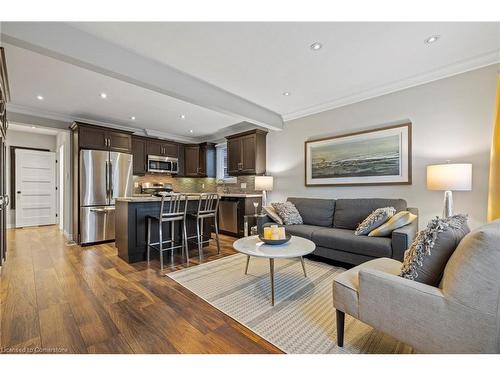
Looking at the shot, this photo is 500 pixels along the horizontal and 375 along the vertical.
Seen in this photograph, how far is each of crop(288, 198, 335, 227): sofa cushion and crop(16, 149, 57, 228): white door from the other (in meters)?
6.96

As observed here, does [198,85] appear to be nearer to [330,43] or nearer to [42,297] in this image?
[330,43]

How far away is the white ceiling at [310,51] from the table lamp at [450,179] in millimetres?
1254

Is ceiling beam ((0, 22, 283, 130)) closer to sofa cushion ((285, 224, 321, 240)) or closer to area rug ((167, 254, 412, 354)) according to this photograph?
sofa cushion ((285, 224, 321, 240))

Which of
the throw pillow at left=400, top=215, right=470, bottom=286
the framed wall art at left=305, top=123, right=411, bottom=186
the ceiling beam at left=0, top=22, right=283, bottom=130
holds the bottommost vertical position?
the throw pillow at left=400, top=215, right=470, bottom=286

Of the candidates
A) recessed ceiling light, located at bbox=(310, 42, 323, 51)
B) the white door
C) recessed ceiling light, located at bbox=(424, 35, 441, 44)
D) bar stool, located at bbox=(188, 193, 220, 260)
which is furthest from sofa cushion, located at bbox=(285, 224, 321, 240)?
the white door

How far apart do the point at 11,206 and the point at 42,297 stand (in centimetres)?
545

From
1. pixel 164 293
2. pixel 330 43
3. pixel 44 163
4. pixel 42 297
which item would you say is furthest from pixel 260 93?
pixel 44 163

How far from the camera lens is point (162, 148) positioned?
18.9 feet

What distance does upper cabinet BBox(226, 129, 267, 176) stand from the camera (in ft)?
15.8

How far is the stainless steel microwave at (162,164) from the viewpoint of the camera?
5.49 m

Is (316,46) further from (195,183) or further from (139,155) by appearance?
(195,183)

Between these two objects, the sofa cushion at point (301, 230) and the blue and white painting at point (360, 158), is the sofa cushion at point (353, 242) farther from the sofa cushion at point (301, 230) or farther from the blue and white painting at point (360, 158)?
the blue and white painting at point (360, 158)

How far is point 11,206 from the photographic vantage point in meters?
5.65

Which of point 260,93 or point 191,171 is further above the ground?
point 260,93
